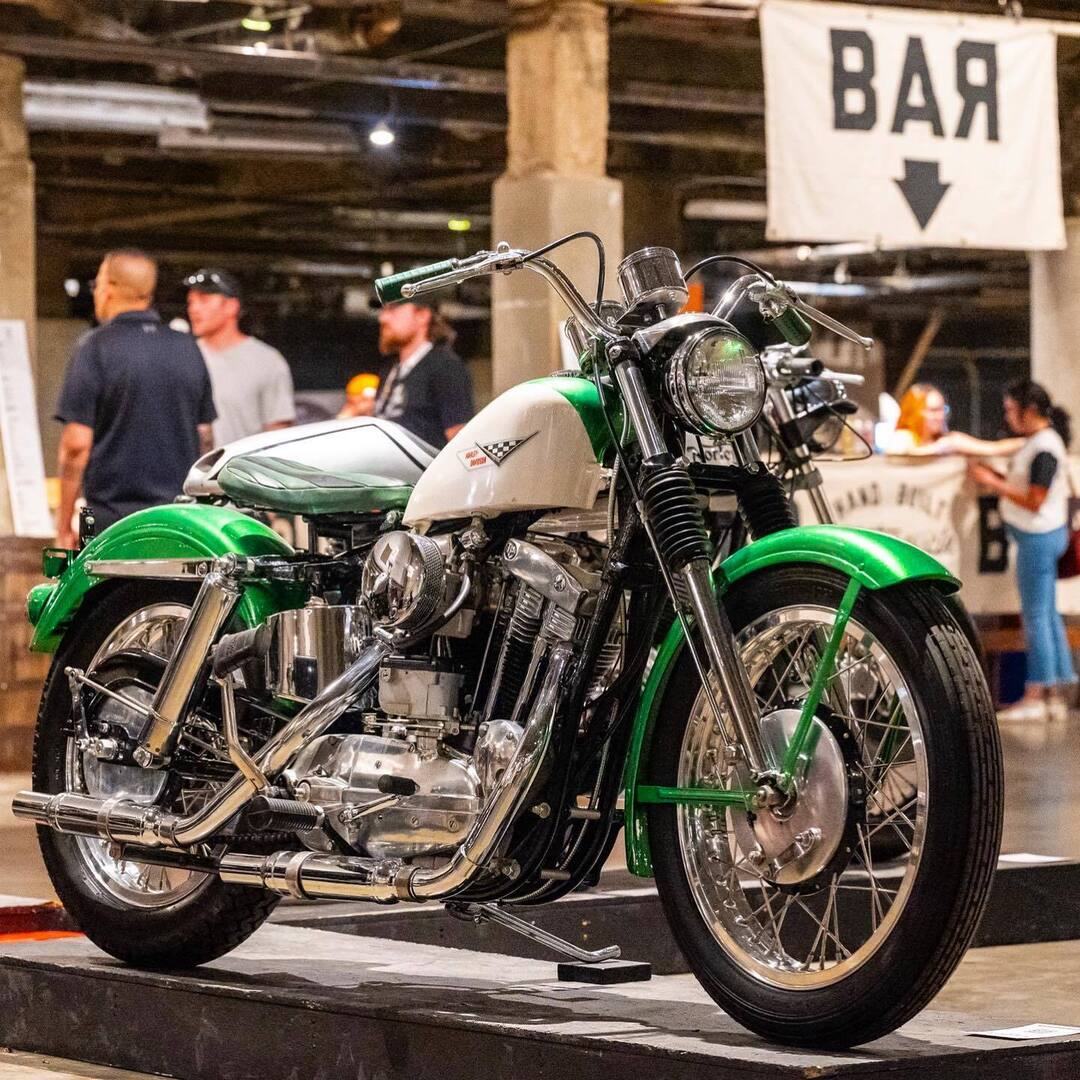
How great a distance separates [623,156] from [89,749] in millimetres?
15712

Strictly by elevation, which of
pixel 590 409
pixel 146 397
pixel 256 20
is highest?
pixel 256 20

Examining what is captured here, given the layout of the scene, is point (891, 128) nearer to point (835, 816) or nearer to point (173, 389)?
point (173, 389)

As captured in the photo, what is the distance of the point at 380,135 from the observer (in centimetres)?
1802

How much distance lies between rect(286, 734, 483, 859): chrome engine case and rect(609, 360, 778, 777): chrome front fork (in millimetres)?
514

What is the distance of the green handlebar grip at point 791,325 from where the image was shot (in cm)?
388

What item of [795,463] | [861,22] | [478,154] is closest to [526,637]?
[795,463]

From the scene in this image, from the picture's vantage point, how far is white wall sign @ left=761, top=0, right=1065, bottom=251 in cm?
995

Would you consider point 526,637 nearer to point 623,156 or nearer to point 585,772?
point 585,772

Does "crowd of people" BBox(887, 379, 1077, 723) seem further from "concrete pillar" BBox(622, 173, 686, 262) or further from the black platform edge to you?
"concrete pillar" BBox(622, 173, 686, 262)

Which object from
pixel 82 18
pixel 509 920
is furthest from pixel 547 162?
pixel 509 920

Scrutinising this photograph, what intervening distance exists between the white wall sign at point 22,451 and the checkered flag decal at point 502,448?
265 inches

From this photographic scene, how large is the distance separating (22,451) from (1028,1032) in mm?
Result: 7659

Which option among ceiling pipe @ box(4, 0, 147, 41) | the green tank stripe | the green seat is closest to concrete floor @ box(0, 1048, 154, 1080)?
the green seat

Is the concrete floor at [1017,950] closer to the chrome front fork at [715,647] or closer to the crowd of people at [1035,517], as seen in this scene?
the chrome front fork at [715,647]
